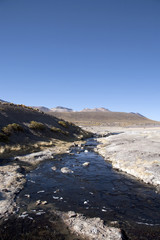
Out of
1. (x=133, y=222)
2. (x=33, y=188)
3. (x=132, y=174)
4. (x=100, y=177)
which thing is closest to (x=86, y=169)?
(x=100, y=177)

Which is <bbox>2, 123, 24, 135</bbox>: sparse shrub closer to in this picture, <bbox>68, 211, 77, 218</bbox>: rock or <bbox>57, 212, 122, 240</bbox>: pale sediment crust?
<bbox>68, 211, 77, 218</bbox>: rock

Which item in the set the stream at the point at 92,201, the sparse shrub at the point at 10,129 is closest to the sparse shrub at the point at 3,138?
the sparse shrub at the point at 10,129

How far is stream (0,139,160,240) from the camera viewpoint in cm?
747

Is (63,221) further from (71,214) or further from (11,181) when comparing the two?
(11,181)

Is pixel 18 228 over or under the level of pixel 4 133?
under

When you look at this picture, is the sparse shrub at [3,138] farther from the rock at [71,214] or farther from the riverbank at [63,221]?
the rock at [71,214]

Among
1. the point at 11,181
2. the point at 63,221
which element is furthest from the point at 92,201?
the point at 11,181

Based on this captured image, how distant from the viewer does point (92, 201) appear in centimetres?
1002

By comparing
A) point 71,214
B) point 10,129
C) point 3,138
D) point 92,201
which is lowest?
point 92,201

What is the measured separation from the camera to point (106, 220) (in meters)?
7.88

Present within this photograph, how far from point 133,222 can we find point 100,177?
6.95 m

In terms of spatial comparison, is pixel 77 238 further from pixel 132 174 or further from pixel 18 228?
pixel 132 174

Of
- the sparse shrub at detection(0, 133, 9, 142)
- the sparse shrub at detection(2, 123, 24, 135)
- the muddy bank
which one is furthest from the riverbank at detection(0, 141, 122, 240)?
the sparse shrub at detection(2, 123, 24, 135)

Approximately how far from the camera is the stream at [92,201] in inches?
294
